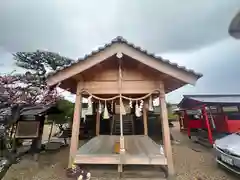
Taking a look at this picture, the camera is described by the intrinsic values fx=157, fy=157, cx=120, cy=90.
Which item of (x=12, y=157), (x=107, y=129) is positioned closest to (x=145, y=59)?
(x=12, y=157)

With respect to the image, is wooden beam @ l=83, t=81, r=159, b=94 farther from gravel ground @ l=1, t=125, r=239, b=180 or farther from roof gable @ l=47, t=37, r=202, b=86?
gravel ground @ l=1, t=125, r=239, b=180

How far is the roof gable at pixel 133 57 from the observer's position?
447 cm

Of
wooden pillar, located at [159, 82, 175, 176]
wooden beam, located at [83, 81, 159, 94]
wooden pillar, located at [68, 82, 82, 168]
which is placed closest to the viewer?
wooden pillar, located at [159, 82, 175, 176]

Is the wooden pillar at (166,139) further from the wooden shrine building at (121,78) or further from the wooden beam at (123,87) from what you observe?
the wooden beam at (123,87)

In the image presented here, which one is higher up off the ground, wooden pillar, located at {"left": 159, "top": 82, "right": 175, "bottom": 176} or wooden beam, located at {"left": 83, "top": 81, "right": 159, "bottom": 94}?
wooden beam, located at {"left": 83, "top": 81, "right": 159, "bottom": 94}

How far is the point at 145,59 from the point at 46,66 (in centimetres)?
999

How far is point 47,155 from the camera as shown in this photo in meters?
6.96

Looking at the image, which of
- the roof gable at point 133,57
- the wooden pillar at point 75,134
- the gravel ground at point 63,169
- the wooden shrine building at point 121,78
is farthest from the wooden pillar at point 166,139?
the wooden pillar at point 75,134

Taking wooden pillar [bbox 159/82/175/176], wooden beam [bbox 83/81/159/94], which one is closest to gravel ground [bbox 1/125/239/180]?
wooden pillar [bbox 159/82/175/176]

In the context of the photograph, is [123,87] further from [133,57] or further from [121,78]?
[133,57]

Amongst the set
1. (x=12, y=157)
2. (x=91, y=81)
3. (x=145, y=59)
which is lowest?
(x=12, y=157)

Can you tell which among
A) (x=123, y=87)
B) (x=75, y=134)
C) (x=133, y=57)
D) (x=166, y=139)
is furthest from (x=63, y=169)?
(x=133, y=57)

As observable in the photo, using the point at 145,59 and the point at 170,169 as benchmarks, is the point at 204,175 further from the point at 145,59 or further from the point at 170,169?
the point at 145,59

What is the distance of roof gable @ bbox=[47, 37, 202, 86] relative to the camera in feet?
14.7
